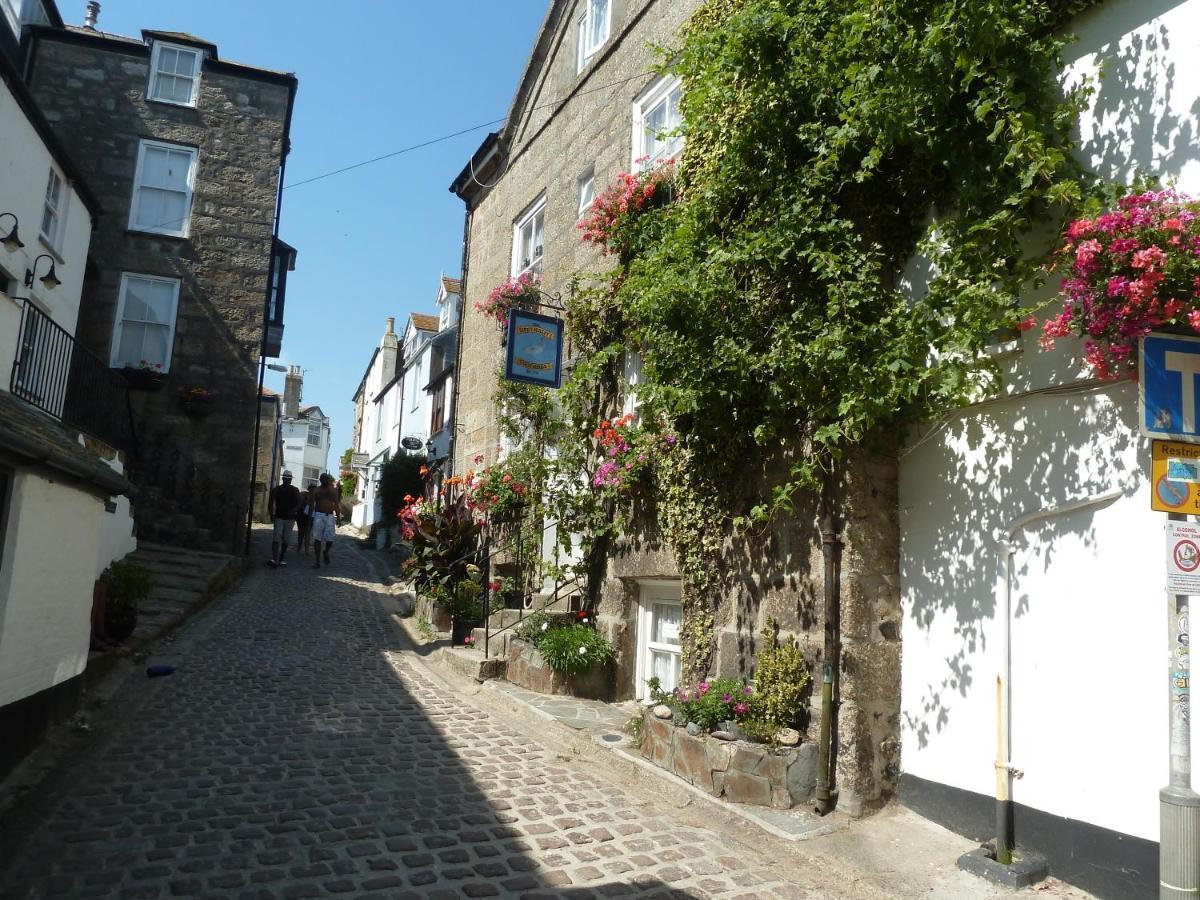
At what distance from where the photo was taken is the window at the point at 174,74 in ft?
56.5

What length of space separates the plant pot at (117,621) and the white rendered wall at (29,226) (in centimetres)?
243

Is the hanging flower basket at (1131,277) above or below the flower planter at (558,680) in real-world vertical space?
above

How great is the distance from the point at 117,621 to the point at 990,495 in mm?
8336

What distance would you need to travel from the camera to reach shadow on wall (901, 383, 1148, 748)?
4461 millimetres

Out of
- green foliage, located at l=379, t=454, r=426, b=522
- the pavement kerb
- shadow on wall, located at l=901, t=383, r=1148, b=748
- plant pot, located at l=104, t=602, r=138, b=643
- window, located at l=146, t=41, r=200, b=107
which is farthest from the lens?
green foliage, located at l=379, t=454, r=426, b=522

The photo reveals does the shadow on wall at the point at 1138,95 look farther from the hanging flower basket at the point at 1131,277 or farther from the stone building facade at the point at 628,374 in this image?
the stone building facade at the point at 628,374

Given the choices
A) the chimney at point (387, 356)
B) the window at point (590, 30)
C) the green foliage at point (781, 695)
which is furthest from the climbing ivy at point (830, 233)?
the chimney at point (387, 356)

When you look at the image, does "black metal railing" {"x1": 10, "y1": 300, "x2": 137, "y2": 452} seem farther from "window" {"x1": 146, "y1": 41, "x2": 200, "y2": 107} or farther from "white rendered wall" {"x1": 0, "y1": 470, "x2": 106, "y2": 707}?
"window" {"x1": 146, "y1": 41, "x2": 200, "y2": 107}

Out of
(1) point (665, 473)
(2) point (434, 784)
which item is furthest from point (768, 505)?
(2) point (434, 784)

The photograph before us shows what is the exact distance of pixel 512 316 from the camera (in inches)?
381

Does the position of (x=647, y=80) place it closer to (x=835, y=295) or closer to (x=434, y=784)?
(x=835, y=295)

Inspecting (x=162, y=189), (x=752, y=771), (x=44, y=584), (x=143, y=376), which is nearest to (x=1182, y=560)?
(x=752, y=771)

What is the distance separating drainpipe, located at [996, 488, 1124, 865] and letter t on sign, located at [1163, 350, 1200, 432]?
762mm

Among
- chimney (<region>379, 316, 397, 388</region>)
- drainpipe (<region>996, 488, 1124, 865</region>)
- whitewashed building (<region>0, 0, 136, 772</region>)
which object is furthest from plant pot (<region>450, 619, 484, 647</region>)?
chimney (<region>379, 316, 397, 388</region>)
